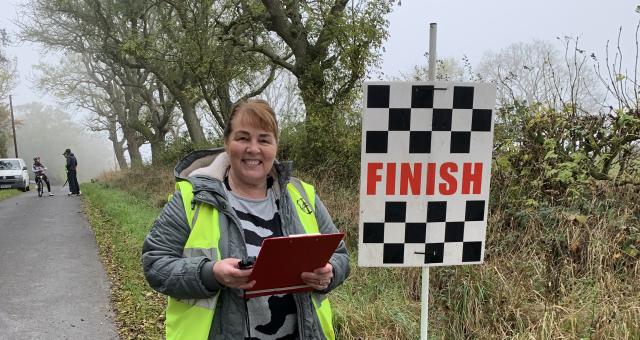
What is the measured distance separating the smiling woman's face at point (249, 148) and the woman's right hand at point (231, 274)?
0.39 meters

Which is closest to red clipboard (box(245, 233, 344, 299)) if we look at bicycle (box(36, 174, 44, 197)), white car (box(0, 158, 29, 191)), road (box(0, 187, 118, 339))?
road (box(0, 187, 118, 339))

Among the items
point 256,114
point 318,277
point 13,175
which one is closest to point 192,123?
point 13,175

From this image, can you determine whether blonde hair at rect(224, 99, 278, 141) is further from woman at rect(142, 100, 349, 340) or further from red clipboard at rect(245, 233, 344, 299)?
red clipboard at rect(245, 233, 344, 299)

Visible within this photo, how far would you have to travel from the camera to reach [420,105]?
7.29 ft

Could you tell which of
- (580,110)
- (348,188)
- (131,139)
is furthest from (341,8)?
(131,139)

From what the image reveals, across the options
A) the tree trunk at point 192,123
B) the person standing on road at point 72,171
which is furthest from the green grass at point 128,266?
the tree trunk at point 192,123

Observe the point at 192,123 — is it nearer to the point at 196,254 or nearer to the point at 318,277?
the point at 196,254

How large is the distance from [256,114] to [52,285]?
16.0 feet

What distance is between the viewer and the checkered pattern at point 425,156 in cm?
221

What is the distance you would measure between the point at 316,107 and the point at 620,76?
21.9ft

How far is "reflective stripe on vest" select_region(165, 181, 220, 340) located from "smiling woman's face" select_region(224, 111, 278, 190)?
215mm

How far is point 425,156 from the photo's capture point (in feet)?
7.45

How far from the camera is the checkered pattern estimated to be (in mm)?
2207

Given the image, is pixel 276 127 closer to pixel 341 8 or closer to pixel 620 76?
pixel 620 76
